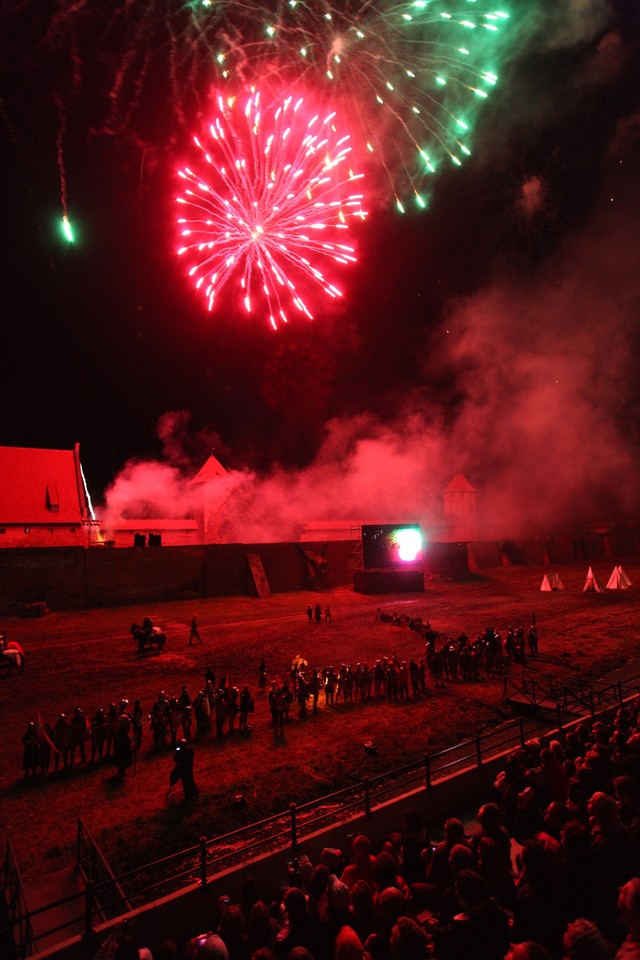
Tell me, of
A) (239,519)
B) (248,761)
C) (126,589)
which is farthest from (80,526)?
(248,761)

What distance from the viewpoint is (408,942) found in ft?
10.8

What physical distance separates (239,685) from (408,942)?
49.8ft

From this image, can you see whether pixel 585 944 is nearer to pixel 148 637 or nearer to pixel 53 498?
pixel 148 637

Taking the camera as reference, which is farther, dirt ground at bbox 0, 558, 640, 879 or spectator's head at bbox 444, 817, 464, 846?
dirt ground at bbox 0, 558, 640, 879

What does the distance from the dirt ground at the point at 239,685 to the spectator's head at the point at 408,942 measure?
659cm

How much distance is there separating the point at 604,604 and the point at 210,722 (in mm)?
26537

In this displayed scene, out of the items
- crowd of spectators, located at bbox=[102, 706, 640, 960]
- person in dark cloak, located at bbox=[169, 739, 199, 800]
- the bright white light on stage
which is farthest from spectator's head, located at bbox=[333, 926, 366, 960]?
the bright white light on stage

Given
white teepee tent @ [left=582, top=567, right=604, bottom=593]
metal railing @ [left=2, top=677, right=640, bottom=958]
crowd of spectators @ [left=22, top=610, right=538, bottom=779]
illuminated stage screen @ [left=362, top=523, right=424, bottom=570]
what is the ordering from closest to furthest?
metal railing @ [left=2, top=677, right=640, bottom=958], crowd of spectators @ [left=22, top=610, right=538, bottom=779], white teepee tent @ [left=582, top=567, right=604, bottom=593], illuminated stage screen @ [left=362, top=523, right=424, bottom=570]

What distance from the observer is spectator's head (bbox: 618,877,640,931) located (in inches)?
111

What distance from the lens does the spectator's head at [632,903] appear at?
281 cm

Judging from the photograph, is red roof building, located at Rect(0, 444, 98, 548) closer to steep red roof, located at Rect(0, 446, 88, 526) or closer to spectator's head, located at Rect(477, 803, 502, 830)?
steep red roof, located at Rect(0, 446, 88, 526)

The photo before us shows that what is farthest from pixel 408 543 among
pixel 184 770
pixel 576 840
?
pixel 576 840

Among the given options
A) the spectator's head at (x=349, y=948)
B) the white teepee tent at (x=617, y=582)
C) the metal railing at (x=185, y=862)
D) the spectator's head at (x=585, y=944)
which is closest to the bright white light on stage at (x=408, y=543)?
the white teepee tent at (x=617, y=582)

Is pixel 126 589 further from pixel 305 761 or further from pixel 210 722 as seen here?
pixel 305 761
